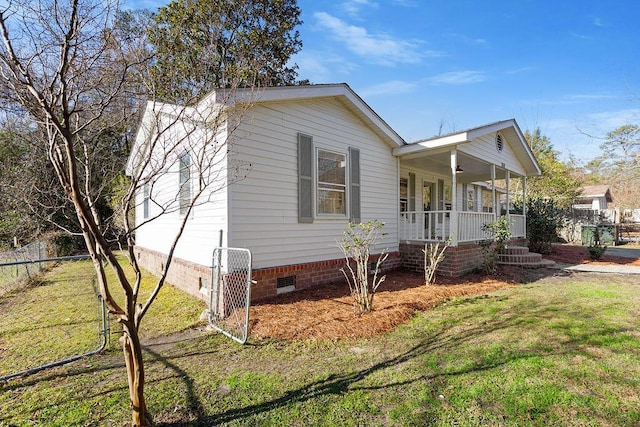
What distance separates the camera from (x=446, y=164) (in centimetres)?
1121

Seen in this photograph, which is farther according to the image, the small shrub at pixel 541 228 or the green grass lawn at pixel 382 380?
the small shrub at pixel 541 228

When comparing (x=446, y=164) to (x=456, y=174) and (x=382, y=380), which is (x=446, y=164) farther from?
(x=382, y=380)

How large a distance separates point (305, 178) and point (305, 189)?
0.75ft

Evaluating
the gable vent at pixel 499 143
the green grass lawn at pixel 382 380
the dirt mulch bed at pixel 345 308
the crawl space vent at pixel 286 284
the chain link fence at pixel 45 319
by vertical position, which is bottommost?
the chain link fence at pixel 45 319

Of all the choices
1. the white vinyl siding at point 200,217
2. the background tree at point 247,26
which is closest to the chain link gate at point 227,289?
the white vinyl siding at point 200,217

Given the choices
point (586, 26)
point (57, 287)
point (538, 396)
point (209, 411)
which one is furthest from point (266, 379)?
point (586, 26)

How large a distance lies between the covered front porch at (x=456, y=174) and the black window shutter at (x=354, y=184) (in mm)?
1741

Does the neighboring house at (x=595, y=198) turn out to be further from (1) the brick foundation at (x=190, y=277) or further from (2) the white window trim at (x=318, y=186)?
(1) the brick foundation at (x=190, y=277)

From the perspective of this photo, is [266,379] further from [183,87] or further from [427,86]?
[427,86]

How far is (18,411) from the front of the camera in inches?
109

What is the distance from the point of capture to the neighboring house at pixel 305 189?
573 centimetres

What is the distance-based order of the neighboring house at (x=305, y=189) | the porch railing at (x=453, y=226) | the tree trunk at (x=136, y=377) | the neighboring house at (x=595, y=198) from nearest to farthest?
1. the tree trunk at (x=136, y=377)
2. the neighboring house at (x=305, y=189)
3. the porch railing at (x=453, y=226)
4. the neighboring house at (x=595, y=198)

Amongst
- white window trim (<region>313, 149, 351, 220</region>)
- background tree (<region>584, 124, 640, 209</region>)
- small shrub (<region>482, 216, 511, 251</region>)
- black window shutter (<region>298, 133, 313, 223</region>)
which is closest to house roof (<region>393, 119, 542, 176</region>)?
white window trim (<region>313, 149, 351, 220</region>)

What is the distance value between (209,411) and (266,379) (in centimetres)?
65
